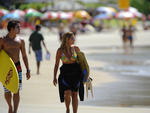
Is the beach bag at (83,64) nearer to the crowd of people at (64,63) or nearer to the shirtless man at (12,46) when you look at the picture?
the crowd of people at (64,63)

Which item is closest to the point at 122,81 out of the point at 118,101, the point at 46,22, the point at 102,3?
the point at 118,101

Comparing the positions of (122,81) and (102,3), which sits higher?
(122,81)

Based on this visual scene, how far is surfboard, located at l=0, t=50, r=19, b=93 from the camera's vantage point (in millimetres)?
8789

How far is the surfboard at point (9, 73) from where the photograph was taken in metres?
8.79

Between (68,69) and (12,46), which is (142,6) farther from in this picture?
(12,46)

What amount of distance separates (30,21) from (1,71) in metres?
64.9

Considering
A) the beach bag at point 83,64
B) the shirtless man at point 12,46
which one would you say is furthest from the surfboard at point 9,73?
the beach bag at point 83,64

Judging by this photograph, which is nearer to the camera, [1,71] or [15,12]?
[1,71]

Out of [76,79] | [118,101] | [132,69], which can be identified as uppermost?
[76,79]

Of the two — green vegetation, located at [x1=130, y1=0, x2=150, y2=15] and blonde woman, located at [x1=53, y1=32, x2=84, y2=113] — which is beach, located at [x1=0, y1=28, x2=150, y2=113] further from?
green vegetation, located at [x1=130, y1=0, x2=150, y2=15]

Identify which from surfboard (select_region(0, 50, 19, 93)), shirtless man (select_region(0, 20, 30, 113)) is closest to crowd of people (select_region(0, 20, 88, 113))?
shirtless man (select_region(0, 20, 30, 113))

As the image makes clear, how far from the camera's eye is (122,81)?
668 inches

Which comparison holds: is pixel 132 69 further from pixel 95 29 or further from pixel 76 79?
pixel 95 29

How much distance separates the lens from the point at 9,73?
8.81 meters
